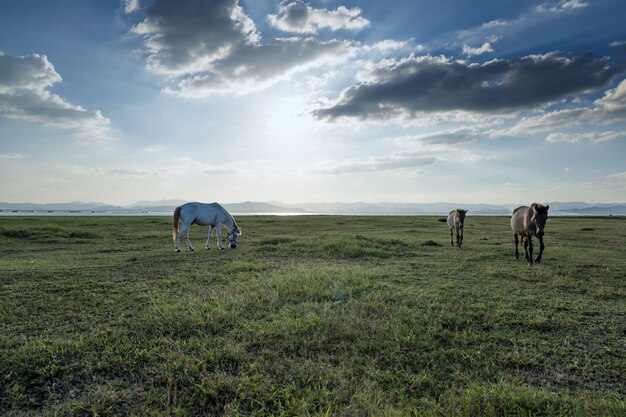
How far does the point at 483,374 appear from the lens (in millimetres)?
4289

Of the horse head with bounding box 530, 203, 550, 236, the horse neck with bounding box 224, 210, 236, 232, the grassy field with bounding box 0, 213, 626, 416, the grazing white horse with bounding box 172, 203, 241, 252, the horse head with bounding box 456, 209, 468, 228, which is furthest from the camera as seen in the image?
the horse head with bounding box 456, 209, 468, 228

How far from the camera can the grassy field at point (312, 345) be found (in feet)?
12.0

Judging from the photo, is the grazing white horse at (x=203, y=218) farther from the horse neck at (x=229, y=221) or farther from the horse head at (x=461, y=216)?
A: the horse head at (x=461, y=216)

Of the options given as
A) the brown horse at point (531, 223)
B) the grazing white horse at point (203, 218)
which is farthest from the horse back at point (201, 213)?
the brown horse at point (531, 223)

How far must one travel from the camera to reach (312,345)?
16.2 feet

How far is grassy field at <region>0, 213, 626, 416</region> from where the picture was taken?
3.64 metres

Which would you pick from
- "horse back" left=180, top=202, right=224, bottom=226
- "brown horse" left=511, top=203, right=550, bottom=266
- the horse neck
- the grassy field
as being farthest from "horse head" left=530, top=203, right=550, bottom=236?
"horse back" left=180, top=202, right=224, bottom=226

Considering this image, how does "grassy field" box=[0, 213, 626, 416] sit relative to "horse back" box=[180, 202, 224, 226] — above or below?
below

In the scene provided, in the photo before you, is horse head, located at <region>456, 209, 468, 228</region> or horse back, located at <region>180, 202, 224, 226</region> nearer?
horse back, located at <region>180, 202, 224, 226</region>

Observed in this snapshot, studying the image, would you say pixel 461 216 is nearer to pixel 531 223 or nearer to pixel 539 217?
pixel 531 223

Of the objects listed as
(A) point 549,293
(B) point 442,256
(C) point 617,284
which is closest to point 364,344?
(A) point 549,293

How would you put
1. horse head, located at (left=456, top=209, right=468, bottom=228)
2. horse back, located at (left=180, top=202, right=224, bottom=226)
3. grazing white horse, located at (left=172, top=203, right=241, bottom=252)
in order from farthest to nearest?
horse head, located at (left=456, top=209, right=468, bottom=228) < horse back, located at (left=180, top=202, right=224, bottom=226) < grazing white horse, located at (left=172, top=203, right=241, bottom=252)

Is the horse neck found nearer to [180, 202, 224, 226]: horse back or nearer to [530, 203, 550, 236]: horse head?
[180, 202, 224, 226]: horse back

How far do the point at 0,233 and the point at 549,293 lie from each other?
28924mm
